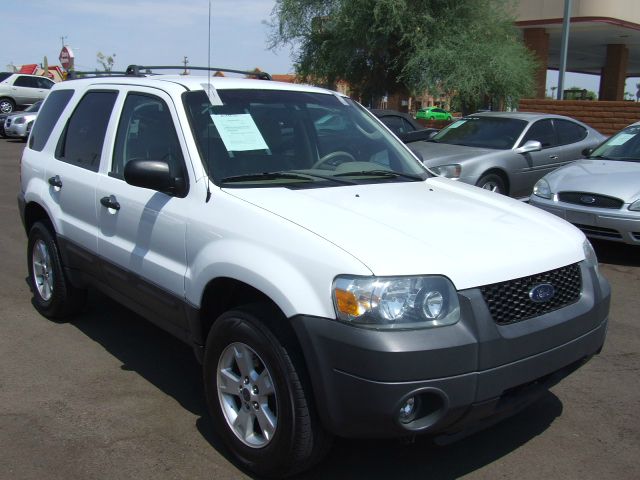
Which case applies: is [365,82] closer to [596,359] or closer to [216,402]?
[596,359]

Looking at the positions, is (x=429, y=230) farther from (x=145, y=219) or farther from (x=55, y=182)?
(x=55, y=182)

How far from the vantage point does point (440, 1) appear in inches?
750

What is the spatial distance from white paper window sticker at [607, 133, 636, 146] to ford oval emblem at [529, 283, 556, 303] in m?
6.46

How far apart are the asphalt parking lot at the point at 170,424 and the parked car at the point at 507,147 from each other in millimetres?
4537

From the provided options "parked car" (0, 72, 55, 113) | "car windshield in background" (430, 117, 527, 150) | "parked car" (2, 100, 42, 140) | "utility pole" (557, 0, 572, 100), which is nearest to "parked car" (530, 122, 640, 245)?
"car windshield in background" (430, 117, 527, 150)

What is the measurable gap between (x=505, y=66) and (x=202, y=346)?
57.7 ft

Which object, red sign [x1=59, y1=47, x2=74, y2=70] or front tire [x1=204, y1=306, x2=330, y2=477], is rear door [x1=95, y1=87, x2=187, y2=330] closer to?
front tire [x1=204, y1=306, x2=330, y2=477]

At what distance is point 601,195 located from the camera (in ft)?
24.3

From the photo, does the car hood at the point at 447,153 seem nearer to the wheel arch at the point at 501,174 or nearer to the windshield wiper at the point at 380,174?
the wheel arch at the point at 501,174

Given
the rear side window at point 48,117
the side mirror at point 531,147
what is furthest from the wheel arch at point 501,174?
the rear side window at point 48,117

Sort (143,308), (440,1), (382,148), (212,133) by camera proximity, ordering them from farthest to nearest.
A: (440,1)
(382,148)
(143,308)
(212,133)

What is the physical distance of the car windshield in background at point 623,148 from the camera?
8359 millimetres

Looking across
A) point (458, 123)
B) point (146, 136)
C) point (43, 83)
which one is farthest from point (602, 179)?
point (43, 83)

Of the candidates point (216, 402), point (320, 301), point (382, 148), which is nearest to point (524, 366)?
point (320, 301)
